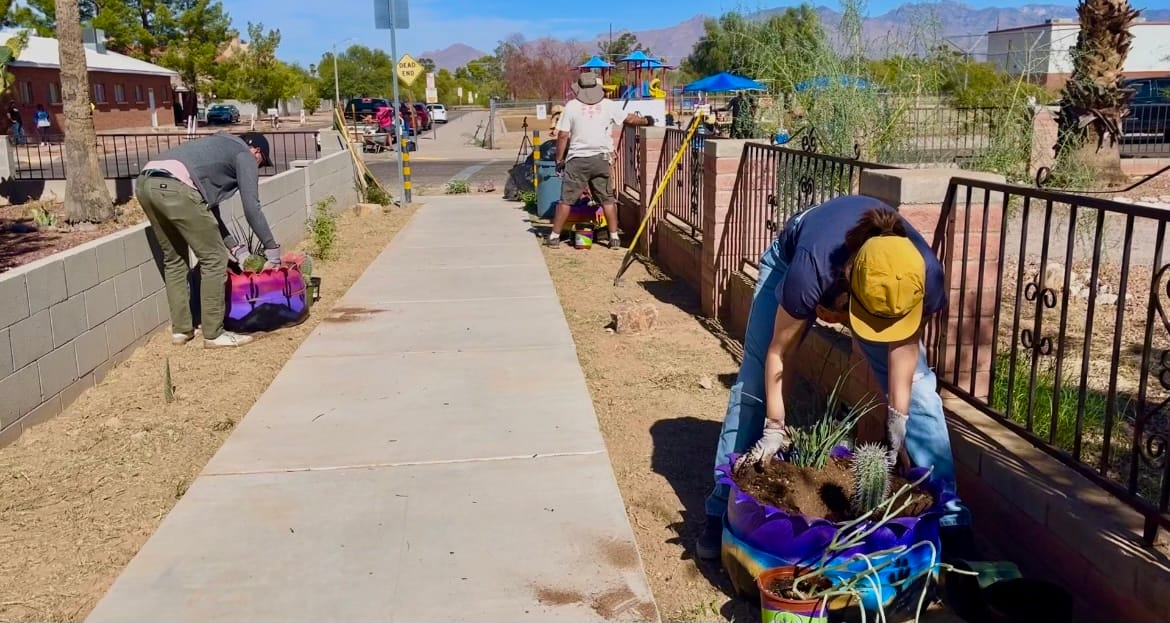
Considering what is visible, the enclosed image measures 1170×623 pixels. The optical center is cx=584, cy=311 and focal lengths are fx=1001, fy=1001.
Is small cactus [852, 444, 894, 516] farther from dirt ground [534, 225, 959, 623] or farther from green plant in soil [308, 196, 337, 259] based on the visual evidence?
green plant in soil [308, 196, 337, 259]

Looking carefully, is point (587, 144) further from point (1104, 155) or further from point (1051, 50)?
point (1104, 155)

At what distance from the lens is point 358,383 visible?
598 centimetres

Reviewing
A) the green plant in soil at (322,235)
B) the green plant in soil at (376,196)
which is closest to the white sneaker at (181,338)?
the green plant in soil at (322,235)

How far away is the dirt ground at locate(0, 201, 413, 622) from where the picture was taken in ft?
12.3

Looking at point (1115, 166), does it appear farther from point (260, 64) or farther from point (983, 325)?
point (260, 64)

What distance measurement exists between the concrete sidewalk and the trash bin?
6395 millimetres

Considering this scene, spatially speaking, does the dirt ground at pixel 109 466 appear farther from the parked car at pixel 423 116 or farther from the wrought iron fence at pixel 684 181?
the parked car at pixel 423 116

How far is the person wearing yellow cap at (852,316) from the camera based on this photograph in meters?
2.93

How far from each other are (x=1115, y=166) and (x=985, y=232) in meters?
12.1

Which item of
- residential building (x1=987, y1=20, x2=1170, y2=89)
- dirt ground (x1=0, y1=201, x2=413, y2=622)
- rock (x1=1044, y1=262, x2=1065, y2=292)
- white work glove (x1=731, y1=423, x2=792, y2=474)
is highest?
residential building (x1=987, y1=20, x2=1170, y2=89)

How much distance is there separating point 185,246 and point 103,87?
160 feet

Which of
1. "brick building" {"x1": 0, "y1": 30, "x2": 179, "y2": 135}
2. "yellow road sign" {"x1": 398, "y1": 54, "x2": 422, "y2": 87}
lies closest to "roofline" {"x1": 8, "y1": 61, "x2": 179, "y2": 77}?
"brick building" {"x1": 0, "y1": 30, "x2": 179, "y2": 135}

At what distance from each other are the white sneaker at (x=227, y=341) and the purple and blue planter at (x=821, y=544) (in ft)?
15.2

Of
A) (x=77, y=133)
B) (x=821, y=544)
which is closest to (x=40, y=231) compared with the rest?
(x=77, y=133)
